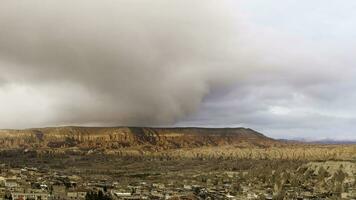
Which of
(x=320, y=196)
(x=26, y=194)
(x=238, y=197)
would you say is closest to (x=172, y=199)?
(x=238, y=197)

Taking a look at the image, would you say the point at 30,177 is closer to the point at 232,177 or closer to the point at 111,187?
the point at 111,187

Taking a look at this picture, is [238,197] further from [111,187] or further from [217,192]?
[111,187]

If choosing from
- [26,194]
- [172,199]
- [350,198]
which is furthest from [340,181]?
[26,194]

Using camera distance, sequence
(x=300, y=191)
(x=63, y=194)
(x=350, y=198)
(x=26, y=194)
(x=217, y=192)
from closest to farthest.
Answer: (x=26, y=194) < (x=63, y=194) < (x=350, y=198) < (x=217, y=192) < (x=300, y=191)

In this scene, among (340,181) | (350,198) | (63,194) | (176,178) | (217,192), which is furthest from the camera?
(176,178)

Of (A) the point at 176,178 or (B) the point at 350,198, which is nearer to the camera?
(B) the point at 350,198

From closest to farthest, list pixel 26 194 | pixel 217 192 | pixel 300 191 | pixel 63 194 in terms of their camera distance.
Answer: pixel 26 194
pixel 63 194
pixel 217 192
pixel 300 191
